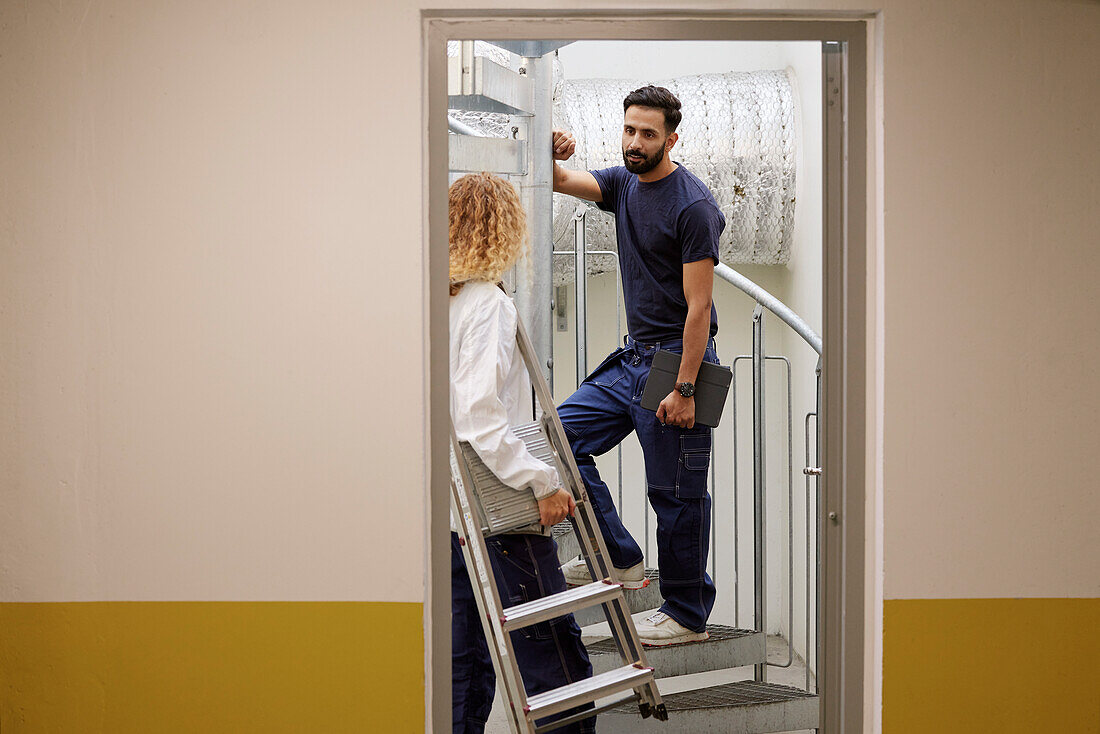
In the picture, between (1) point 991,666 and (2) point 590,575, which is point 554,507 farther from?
(1) point 991,666

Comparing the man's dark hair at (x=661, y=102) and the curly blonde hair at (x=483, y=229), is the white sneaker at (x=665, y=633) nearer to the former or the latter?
the curly blonde hair at (x=483, y=229)

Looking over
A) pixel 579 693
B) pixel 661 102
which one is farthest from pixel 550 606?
pixel 661 102

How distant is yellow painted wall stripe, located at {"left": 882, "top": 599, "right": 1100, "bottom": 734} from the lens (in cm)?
181

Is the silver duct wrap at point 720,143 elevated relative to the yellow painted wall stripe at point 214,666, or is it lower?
elevated

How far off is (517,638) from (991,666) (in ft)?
3.64

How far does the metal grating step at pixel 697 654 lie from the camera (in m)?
2.94

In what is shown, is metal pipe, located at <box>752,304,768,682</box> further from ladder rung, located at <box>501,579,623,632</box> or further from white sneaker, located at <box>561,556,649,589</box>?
ladder rung, located at <box>501,579,623,632</box>

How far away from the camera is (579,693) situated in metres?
2.28

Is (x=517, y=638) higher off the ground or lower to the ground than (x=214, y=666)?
lower

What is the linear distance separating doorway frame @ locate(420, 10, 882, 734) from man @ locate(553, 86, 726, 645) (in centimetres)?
93

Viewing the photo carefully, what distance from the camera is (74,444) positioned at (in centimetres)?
180

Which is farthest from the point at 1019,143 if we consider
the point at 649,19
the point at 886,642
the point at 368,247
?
the point at 368,247

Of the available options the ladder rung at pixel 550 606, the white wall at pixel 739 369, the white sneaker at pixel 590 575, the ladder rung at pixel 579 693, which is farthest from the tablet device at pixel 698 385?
the white wall at pixel 739 369

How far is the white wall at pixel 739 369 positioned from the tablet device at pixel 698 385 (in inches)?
56.6
